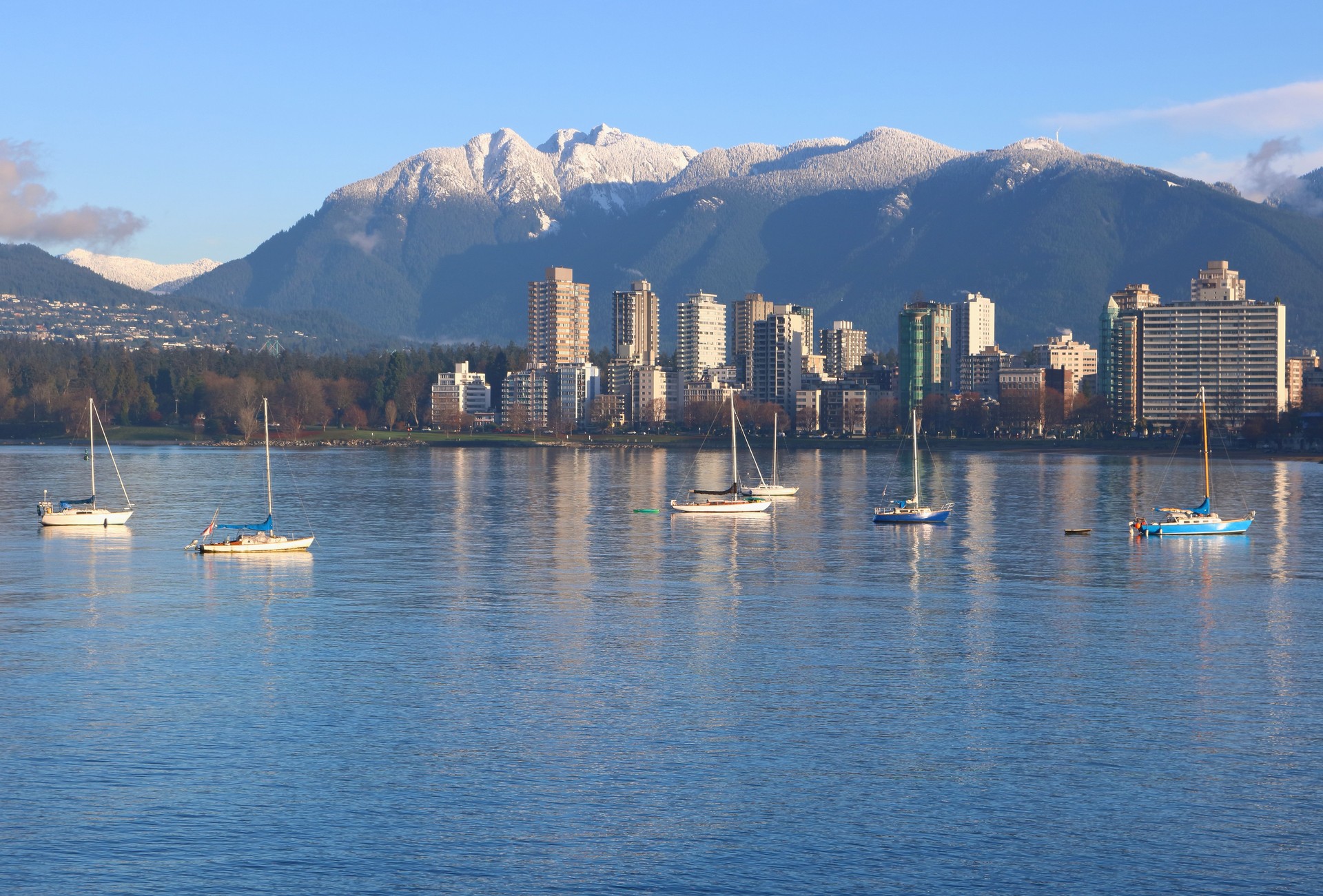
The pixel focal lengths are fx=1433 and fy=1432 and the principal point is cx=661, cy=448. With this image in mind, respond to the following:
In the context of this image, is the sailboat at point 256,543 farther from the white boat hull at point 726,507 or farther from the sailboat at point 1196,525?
the sailboat at point 1196,525

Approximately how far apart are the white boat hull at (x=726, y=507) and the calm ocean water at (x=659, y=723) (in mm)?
34783

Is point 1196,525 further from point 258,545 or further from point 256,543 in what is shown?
point 256,543

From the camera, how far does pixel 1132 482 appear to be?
172 m

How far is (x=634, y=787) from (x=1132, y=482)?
478 ft

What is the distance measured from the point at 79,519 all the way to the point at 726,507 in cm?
5286

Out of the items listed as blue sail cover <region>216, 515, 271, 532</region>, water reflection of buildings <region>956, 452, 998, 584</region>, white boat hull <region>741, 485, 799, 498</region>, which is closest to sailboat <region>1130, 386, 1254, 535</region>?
water reflection of buildings <region>956, 452, 998, 584</region>

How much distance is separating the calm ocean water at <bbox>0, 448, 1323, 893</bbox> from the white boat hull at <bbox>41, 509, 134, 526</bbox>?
23.8 metres

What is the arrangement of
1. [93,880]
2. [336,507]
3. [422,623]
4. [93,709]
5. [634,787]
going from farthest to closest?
[336,507] → [422,623] → [93,709] → [634,787] → [93,880]

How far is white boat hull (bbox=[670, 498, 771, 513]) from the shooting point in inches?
4948

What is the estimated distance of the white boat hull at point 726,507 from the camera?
12569 cm

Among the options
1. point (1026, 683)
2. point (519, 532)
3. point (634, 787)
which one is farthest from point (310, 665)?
point (519, 532)

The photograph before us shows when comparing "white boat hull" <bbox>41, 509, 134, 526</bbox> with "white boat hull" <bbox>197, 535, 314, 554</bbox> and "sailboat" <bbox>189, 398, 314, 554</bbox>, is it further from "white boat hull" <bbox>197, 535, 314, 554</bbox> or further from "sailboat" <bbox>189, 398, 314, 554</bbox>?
"white boat hull" <bbox>197, 535, 314, 554</bbox>

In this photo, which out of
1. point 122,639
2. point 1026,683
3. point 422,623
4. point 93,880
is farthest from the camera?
point 422,623

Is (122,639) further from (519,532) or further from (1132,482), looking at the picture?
(1132,482)
